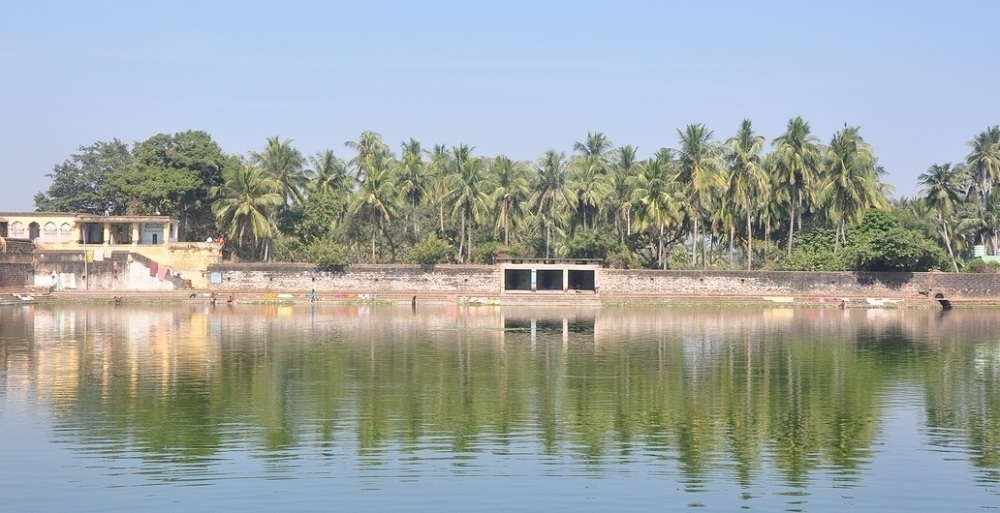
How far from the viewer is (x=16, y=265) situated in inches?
2327

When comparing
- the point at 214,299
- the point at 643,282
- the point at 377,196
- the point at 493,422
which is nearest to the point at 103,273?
the point at 214,299

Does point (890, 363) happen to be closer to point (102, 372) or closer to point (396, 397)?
point (396, 397)

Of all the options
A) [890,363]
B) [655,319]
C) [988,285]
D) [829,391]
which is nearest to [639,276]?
[655,319]

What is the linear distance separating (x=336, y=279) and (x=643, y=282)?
53.0 feet

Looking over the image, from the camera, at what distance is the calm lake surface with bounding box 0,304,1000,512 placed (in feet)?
51.6

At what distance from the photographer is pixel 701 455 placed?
1830 centimetres

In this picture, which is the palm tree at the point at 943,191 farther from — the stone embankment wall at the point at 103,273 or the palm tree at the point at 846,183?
the stone embankment wall at the point at 103,273

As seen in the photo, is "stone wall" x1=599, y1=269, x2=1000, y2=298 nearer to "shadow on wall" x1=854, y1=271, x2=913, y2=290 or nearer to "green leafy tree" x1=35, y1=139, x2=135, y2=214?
"shadow on wall" x1=854, y1=271, x2=913, y2=290

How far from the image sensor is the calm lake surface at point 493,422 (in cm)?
1572

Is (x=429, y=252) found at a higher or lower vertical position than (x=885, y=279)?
higher

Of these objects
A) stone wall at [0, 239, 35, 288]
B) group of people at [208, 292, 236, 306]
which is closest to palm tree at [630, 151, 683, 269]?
group of people at [208, 292, 236, 306]

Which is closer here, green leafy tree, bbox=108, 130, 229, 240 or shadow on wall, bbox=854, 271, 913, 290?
shadow on wall, bbox=854, 271, 913, 290

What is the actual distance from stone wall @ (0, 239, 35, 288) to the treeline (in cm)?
865

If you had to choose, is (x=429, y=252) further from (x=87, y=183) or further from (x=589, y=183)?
(x=87, y=183)
